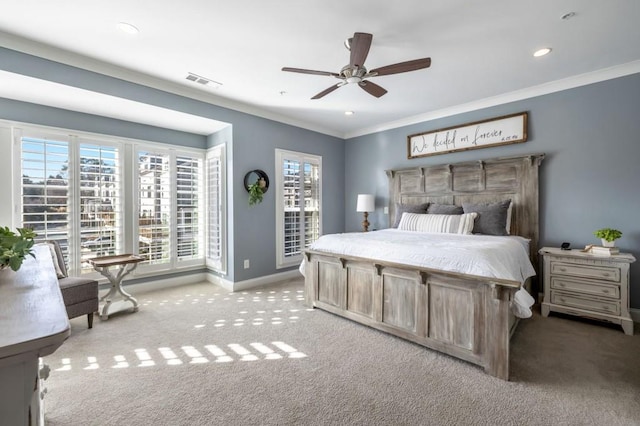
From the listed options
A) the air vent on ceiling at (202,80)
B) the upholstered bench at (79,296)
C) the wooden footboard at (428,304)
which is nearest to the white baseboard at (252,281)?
the wooden footboard at (428,304)

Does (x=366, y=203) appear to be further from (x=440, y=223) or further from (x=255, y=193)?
(x=255, y=193)

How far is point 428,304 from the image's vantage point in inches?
98.2

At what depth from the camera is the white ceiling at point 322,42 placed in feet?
7.36

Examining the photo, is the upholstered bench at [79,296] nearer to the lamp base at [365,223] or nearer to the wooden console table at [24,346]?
the wooden console table at [24,346]

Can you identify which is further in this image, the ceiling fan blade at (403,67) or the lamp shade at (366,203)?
the lamp shade at (366,203)

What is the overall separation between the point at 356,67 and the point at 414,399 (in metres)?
2.60

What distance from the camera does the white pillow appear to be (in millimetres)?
3678

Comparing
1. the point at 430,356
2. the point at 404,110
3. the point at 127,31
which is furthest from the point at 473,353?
the point at 127,31

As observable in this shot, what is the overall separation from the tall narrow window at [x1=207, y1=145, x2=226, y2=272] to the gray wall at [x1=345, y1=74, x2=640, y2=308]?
393 cm

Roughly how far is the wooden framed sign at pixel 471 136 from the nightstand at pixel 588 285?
1647 mm

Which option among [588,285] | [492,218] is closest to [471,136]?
[492,218]

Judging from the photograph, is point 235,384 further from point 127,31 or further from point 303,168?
point 303,168

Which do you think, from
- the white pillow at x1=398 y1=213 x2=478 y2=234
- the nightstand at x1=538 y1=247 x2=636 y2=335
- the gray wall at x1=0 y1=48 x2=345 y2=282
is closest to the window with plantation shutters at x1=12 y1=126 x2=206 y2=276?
the gray wall at x1=0 y1=48 x2=345 y2=282

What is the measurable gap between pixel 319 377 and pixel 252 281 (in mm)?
2585
